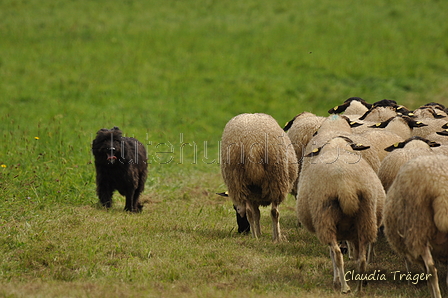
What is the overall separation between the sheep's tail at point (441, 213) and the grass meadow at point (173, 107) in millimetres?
1019

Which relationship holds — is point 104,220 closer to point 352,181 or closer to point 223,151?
point 223,151

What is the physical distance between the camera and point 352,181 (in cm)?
563

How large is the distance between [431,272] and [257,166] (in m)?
2.97

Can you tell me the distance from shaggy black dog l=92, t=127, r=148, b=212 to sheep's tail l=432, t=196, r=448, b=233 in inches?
205

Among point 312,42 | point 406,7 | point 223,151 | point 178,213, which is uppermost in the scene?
point 406,7

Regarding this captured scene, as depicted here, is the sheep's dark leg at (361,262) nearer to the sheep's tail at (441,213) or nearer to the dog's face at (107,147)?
the sheep's tail at (441,213)

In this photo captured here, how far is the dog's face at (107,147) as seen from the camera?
8.73 metres

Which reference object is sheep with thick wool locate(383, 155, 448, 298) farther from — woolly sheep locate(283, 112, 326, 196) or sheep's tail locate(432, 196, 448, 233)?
woolly sheep locate(283, 112, 326, 196)

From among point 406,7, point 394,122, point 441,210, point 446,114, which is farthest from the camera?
point 406,7

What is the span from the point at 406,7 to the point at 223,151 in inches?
909

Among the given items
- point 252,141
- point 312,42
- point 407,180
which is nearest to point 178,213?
point 252,141

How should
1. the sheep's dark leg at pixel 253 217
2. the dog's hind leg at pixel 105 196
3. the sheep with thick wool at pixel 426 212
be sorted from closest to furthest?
the sheep with thick wool at pixel 426 212 < the sheep's dark leg at pixel 253 217 < the dog's hind leg at pixel 105 196

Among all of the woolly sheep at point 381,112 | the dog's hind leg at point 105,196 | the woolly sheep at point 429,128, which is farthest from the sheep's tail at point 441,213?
the dog's hind leg at point 105,196

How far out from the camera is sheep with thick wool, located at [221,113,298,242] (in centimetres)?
754
